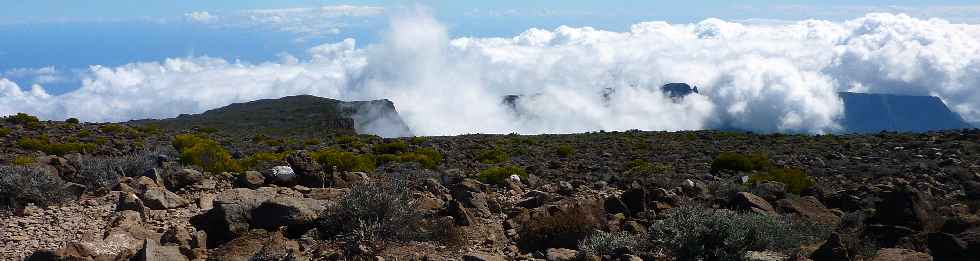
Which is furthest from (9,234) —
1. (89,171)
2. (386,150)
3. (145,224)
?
(386,150)

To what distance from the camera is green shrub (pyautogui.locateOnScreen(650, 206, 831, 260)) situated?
237 inches

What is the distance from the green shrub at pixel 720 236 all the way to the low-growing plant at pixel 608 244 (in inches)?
8.4

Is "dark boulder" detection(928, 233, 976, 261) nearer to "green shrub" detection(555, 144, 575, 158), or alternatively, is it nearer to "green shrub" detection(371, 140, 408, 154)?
"green shrub" detection(555, 144, 575, 158)

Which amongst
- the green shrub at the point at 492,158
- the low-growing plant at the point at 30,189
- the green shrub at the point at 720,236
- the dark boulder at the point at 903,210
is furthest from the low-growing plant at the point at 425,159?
the dark boulder at the point at 903,210

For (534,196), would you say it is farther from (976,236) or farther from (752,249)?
(976,236)

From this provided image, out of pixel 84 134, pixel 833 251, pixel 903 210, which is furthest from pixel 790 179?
pixel 84 134

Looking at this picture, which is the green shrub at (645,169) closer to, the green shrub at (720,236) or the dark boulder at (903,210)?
the dark boulder at (903,210)

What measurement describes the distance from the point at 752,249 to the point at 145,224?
6304 mm

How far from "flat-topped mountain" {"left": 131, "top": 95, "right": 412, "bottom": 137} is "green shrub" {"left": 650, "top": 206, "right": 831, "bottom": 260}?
3686 cm

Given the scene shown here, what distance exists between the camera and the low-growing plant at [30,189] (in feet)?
23.9

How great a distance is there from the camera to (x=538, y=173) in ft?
49.3

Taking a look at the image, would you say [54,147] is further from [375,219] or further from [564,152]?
[375,219]

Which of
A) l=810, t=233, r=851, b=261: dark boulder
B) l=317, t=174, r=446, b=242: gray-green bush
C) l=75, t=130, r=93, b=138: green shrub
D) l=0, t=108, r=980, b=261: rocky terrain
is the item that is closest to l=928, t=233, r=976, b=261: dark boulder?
l=0, t=108, r=980, b=261: rocky terrain

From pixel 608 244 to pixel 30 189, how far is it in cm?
670
